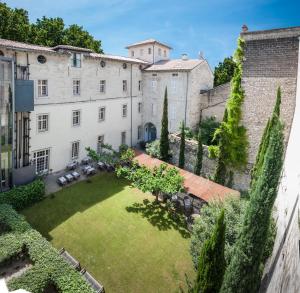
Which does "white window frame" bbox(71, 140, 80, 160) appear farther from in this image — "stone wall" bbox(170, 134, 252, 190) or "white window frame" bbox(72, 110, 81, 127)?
"stone wall" bbox(170, 134, 252, 190)

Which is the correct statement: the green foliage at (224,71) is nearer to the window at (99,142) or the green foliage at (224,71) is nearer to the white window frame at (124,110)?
the white window frame at (124,110)

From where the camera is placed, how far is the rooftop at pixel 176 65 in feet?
94.6

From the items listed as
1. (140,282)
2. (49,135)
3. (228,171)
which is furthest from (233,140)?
(49,135)

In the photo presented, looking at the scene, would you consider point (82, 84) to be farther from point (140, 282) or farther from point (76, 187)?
point (140, 282)

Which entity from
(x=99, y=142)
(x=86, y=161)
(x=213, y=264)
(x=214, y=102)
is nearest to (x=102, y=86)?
(x=99, y=142)

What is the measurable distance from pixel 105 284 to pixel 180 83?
72.0 ft

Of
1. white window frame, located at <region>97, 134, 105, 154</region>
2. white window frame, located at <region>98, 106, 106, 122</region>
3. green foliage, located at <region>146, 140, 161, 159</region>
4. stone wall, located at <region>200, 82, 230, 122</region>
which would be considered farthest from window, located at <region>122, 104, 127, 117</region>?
stone wall, located at <region>200, 82, 230, 122</region>

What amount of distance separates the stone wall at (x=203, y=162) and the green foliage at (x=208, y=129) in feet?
5.69

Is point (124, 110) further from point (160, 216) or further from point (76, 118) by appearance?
point (160, 216)

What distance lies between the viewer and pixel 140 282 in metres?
13.6

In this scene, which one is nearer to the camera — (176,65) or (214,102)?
(214,102)

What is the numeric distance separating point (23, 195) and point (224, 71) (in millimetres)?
36700

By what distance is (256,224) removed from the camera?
8891 mm

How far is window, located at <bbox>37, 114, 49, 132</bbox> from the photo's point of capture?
2298 centimetres
